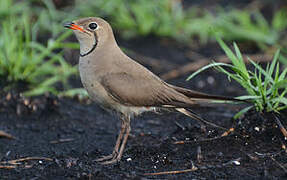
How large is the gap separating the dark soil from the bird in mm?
285

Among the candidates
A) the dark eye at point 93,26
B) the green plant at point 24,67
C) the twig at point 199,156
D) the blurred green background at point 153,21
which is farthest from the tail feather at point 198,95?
the blurred green background at point 153,21

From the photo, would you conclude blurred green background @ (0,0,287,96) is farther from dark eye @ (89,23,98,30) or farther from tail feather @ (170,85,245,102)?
tail feather @ (170,85,245,102)

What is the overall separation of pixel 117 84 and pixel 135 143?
94cm

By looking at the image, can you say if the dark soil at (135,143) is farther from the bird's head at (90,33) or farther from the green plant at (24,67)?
the bird's head at (90,33)

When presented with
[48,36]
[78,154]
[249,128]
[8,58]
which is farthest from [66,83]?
[249,128]

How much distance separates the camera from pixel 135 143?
4641 millimetres

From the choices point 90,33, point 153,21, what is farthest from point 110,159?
point 153,21

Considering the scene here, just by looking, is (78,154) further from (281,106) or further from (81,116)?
(281,106)

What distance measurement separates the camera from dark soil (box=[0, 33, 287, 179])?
11.7ft

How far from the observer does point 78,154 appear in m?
4.27

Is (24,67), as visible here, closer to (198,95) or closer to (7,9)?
(7,9)

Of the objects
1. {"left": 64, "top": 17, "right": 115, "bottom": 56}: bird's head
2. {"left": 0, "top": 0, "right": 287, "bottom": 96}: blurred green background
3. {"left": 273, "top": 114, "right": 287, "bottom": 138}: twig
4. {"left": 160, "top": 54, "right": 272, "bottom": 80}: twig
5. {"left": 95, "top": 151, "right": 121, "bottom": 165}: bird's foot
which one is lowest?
{"left": 95, "top": 151, "right": 121, "bottom": 165}: bird's foot

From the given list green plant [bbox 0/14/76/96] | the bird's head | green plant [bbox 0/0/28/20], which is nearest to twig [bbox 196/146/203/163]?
the bird's head

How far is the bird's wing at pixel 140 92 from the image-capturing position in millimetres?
3926
